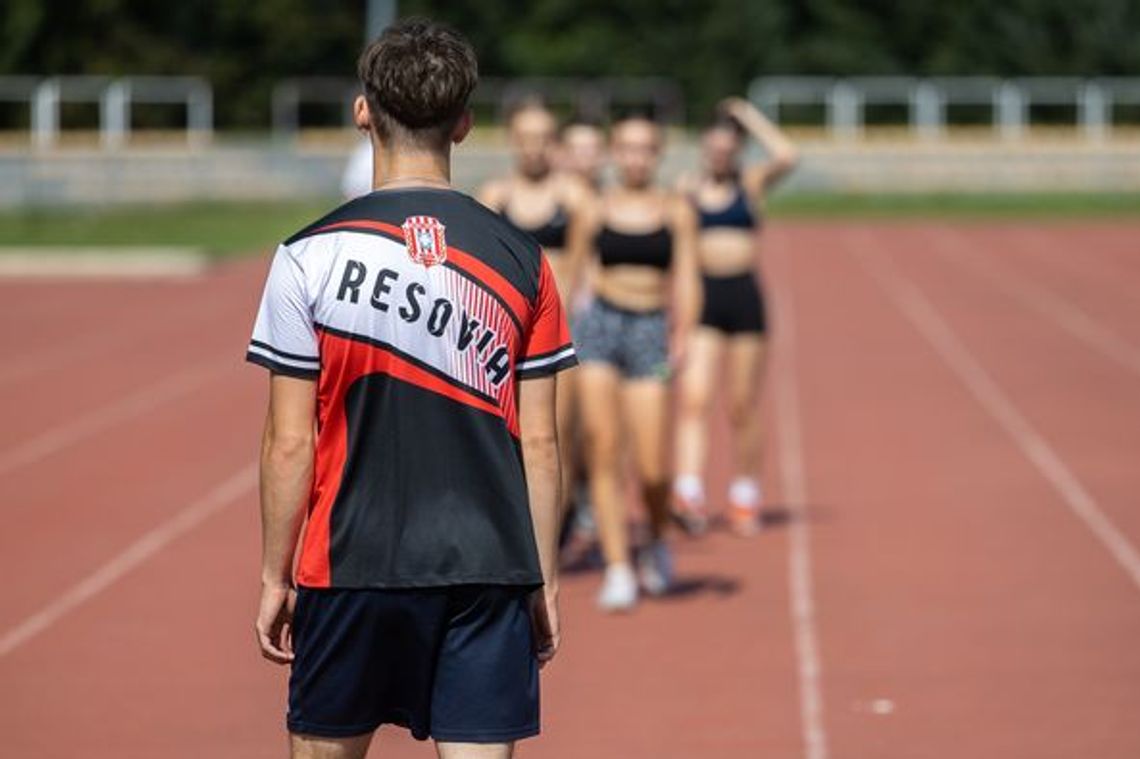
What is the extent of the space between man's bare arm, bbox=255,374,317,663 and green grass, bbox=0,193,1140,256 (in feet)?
99.5

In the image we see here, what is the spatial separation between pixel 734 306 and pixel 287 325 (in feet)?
25.9

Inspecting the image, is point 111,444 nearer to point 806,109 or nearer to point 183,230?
point 183,230

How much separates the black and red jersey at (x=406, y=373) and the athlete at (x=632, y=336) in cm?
552

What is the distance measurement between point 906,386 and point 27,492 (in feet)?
25.4

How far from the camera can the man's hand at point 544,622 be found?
4320 mm

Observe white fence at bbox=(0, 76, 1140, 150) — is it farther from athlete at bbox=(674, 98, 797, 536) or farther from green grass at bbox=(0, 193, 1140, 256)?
athlete at bbox=(674, 98, 797, 536)

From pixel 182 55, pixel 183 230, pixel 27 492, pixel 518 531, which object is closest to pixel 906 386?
pixel 27 492

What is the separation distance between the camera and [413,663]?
4.21 metres

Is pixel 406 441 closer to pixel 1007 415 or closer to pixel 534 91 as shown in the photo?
pixel 1007 415

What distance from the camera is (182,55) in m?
57.4

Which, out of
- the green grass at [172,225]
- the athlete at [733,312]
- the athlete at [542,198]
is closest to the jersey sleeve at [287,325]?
the athlete at [542,198]

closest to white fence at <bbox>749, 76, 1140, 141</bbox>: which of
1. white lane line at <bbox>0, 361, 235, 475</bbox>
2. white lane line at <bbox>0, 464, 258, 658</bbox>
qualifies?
white lane line at <bbox>0, 361, 235, 475</bbox>

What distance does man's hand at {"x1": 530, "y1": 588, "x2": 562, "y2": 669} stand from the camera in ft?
14.2

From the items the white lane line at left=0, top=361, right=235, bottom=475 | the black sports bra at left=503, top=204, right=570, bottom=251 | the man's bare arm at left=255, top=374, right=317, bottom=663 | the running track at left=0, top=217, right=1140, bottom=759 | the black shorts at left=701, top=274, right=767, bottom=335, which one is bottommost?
the running track at left=0, top=217, right=1140, bottom=759
